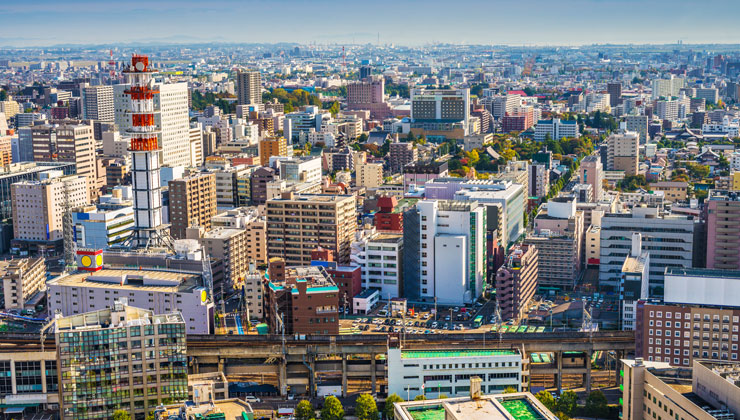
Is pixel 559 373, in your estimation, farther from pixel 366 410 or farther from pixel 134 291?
pixel 134 291

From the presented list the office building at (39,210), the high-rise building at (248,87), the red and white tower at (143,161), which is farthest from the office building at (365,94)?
the red and white tower at (143,161)

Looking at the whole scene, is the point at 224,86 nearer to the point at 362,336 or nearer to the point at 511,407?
the point at 362,336

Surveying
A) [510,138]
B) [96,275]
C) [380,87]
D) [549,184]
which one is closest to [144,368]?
[96,275]

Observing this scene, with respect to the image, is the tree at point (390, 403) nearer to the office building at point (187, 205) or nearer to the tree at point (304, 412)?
the tree at point (304, 412)

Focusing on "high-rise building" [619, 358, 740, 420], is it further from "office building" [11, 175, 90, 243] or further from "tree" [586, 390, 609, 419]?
"office building" [11, 175, 90, 243]

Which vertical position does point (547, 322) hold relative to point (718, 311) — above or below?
below
